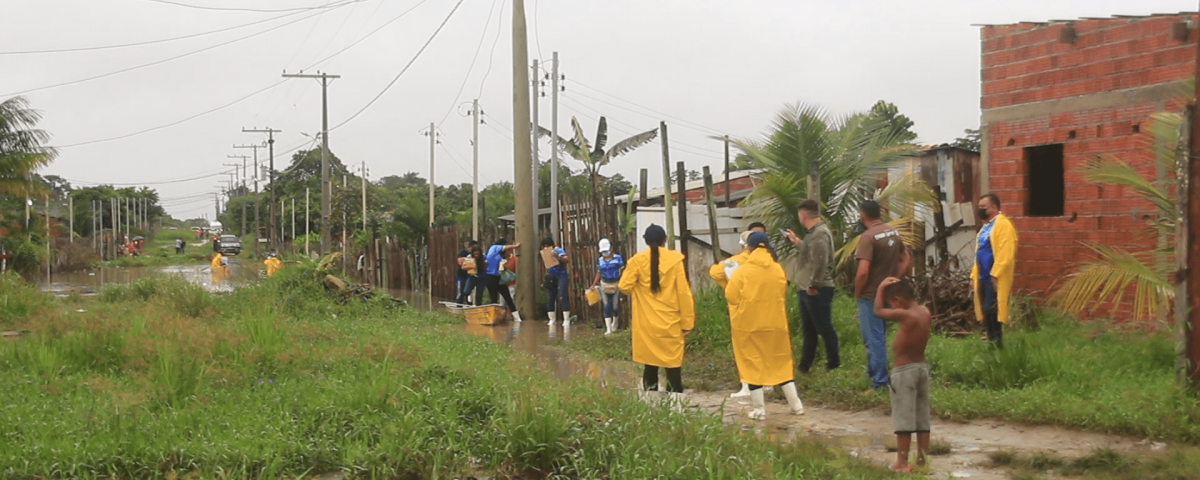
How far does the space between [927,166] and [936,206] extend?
1.18 metres

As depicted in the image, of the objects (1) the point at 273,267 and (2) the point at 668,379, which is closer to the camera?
(2) the point at 668,379

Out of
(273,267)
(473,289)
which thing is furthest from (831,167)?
(273,267)

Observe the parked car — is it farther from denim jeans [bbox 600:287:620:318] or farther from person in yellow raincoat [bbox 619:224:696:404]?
person in yellow raincoat [bbox 619:224:696:404]

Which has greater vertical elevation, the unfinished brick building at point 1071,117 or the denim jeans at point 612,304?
the unfinished brick building at point 1071,117

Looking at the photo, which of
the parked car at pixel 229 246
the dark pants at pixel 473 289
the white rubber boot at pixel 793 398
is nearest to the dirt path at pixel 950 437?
the white rubber boot at pixel 793 398

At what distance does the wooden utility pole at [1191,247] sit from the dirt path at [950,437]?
0.85 metres

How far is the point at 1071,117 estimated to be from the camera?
11.2 metres

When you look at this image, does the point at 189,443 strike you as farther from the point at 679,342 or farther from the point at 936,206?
the point at 936,206

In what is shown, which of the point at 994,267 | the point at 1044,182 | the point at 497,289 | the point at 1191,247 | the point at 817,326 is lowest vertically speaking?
the point at 497,289

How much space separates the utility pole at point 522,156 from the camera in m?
17.9

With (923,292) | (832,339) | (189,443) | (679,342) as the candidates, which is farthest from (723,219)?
(189,443)

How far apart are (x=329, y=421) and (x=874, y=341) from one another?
179 inches

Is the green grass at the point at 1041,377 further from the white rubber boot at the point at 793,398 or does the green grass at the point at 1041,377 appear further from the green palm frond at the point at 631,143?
the green palm frond at the point at 631,143

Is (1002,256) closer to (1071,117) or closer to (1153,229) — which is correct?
(1153,229)
